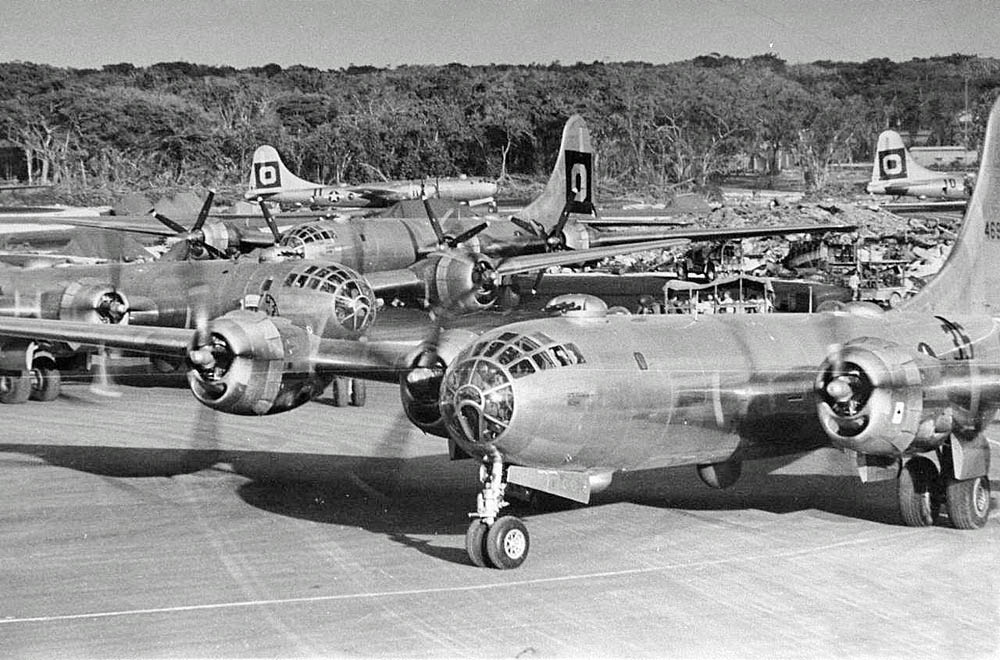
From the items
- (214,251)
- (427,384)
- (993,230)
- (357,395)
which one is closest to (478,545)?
(427,384)

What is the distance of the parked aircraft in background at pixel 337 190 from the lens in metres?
96.2

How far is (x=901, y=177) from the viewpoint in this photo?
318 ft

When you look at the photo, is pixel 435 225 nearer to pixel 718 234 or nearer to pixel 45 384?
pixel 718 234

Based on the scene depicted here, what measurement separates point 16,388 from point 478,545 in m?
21.2

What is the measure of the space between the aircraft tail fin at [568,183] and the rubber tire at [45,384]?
2793 cm

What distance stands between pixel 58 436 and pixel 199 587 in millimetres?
13533

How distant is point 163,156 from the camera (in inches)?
4978

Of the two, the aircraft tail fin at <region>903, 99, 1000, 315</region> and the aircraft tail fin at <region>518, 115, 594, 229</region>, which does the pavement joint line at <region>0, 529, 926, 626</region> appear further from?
the aircraft tail fin at <region>518, 115, 594, 229</region>

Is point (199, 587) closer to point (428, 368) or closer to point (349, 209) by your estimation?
point (428, 368)

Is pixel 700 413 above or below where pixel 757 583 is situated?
above

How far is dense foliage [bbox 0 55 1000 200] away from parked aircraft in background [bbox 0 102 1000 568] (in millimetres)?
87351

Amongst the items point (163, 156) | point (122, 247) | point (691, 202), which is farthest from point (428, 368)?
point (163, 156)

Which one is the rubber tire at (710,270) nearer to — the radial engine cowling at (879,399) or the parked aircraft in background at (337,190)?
the parked aircraft in background at (337,190)

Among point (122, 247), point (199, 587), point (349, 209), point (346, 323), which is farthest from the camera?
point (349, 209)
